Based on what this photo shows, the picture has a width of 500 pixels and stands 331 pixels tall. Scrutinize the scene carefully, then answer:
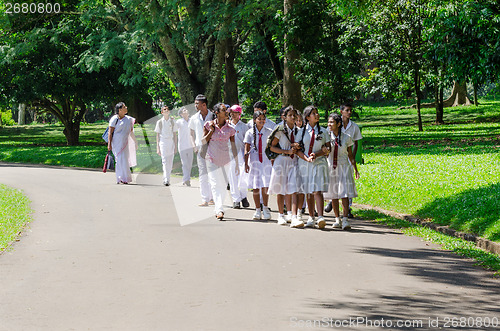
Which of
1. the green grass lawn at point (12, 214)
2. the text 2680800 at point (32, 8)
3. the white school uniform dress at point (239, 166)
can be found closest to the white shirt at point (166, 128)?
the green grass lawn at point (12, 214)

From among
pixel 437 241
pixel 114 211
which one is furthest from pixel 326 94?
pixel 437 241

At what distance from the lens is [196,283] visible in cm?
798

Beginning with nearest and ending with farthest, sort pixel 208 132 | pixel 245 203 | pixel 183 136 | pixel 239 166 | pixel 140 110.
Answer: pixel 208 132 → pixel 239 166 → pixel 245 203 → pixel 183 136 → pixel 140 110

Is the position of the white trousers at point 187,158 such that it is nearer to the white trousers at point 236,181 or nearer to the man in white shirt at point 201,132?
the man in white shirt at point 201,132

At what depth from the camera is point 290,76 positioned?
28484 mm

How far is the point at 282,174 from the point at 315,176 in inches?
27.5

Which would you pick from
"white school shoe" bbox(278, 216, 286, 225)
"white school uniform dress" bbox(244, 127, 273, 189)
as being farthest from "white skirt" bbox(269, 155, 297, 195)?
"white school uniform dress" bbox(244, 127, 273, 189)

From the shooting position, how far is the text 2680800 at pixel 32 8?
3180cm

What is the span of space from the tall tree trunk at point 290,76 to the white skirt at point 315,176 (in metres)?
15.7

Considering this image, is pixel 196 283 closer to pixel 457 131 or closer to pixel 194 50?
pixel 194 50

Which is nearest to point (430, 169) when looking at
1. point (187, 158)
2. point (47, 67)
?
point (187, 158)

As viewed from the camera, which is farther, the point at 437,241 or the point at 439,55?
the point at 439,55

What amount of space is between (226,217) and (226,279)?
200 inches

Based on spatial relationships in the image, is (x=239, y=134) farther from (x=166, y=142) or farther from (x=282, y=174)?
(x=166, y=142)
